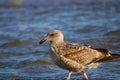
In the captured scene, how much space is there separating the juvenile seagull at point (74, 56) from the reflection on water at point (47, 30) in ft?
2.29

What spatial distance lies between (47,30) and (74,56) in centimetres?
592

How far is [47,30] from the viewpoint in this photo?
15.3 metres

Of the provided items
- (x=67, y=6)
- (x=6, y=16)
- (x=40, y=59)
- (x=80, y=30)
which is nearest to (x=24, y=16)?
(x=6, y=16)

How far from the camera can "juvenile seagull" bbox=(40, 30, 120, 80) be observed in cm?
934

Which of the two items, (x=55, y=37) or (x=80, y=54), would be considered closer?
(x=80, y=54)

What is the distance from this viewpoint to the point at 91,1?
2030 centimetres

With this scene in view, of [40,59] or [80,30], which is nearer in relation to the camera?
[40,59]

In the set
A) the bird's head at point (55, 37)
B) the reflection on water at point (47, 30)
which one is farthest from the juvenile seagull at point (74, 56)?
the reflection on water at point (47, 30)

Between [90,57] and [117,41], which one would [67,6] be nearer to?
[117,41]

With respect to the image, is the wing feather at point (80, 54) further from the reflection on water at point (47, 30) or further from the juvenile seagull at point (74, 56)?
the reflection on water at point (47, 30)

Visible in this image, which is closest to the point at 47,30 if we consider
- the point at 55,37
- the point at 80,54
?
the point at 55,37

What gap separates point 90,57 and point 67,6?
10.5m

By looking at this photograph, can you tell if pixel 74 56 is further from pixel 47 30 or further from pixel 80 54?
pixel 47 30

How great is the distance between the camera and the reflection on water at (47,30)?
10.9 m
